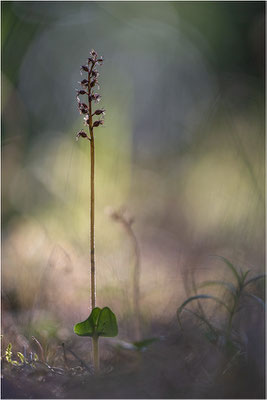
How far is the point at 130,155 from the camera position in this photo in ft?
13.2

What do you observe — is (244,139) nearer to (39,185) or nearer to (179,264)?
(179,264)

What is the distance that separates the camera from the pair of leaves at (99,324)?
1.01m

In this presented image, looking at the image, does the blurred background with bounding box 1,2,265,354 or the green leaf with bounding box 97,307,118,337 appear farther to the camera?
the blurred background with bounding box 1,2,265,354

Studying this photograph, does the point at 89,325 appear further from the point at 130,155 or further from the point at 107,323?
the point at 130,155

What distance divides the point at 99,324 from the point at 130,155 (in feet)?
10.2

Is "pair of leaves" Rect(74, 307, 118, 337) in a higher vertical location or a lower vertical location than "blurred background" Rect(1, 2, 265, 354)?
lower

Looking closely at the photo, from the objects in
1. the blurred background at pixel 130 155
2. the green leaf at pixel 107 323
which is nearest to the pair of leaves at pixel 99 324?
the green leaf at pixel 107 323

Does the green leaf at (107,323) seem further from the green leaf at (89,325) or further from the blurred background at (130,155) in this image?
the blurred background at (130,155)

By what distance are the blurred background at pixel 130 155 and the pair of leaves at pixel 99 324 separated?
268 mm

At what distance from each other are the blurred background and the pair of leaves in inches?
10.6

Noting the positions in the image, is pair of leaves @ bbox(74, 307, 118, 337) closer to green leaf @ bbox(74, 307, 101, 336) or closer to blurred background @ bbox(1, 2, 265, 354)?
green leaf @ bbox(74, 307, 101, 336)

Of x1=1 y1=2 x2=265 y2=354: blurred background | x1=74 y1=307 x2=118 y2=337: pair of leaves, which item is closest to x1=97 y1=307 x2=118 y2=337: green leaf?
x1=74 y1=307 x2=118 y2=337: pair of leaves

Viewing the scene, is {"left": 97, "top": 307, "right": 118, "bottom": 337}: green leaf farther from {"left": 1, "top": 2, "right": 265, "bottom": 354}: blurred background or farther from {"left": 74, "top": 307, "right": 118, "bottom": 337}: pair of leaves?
{"left": 1, "top": 2, "right": 265, "bottom": 354}: blurred background

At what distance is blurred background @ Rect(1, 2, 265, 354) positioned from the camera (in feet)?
5.38
